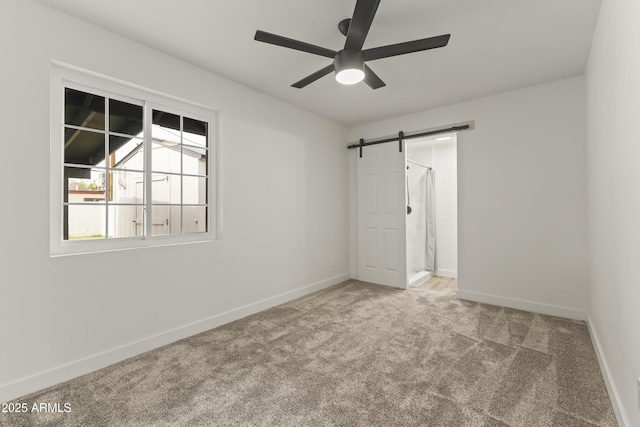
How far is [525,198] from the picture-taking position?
3209mm

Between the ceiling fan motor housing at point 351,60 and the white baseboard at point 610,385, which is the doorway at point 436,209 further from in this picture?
the ceiling fan motor housing at point 351,60

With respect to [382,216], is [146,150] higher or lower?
higher

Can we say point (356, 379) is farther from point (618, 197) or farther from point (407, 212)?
point (407, 212)

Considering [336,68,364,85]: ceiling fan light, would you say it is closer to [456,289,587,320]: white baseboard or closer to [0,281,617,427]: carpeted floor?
[0,281,617,427]: carpeted floor

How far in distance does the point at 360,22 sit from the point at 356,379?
7.29 ft

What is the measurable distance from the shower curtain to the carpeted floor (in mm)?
2107

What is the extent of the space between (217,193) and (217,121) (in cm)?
73

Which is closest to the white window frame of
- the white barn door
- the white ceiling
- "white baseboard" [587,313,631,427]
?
the white ceiling

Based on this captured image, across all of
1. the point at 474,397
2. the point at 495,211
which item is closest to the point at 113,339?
the point at 474,397

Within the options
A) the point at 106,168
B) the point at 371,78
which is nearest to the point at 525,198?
the point at 371,78

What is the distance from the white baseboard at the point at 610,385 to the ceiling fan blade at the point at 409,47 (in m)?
2.22

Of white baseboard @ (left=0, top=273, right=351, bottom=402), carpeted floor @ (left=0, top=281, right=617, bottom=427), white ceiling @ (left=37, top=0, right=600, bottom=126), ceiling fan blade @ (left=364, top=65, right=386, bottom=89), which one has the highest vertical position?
white ceiling @ (left=37, top=0, right=600, bottom=126)

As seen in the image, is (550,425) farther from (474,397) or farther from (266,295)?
(266,295)

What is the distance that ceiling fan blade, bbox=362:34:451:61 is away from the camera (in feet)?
5.86
